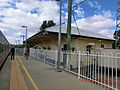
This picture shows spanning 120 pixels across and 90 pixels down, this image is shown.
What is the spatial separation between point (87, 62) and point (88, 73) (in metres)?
0.51

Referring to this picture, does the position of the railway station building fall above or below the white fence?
above

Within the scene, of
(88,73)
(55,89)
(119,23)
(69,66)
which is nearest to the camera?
(55,89)

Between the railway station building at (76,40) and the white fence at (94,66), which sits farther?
the railway station building at (76,40)

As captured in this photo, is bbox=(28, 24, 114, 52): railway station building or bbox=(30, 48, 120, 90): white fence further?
bbox=(28, 24, 114, 52): railway station building

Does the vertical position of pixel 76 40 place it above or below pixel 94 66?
above

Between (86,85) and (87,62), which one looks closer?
(86,85)

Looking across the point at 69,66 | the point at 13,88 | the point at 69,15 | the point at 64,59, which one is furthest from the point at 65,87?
the point at 69,15

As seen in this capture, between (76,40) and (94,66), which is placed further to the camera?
(76,40)

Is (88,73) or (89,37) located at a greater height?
(89,37)

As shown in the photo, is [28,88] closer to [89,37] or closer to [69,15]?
[69,15]

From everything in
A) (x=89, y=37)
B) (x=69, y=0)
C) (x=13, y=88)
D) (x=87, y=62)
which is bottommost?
(x=13, y=88)

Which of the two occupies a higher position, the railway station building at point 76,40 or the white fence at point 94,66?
the railway station building at point 76,40

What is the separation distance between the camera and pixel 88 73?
10742mm

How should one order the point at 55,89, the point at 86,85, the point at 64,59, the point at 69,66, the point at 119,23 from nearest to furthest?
1. the point at 55,89
2. the point at 86,85
3. the point at 69,66
4. the point at 64,59
5. the point at 119,23
